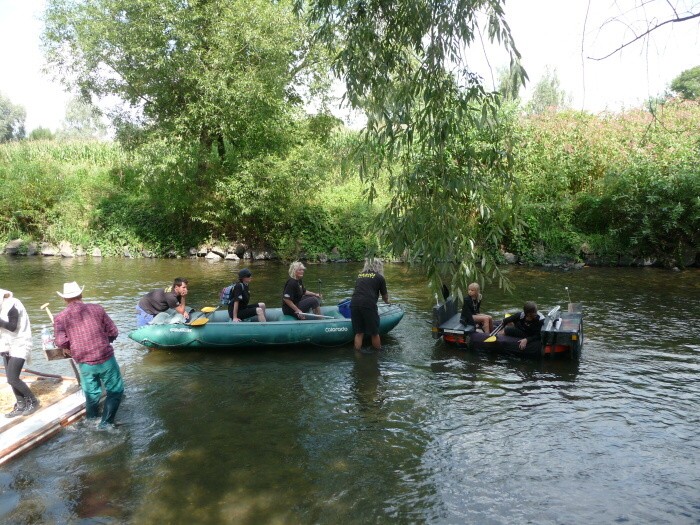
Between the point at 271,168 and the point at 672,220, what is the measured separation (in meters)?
13.6

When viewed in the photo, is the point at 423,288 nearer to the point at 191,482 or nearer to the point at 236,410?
the point at 236,410

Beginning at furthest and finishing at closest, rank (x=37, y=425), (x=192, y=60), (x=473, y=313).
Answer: (x=192, y=60), (x=473, y=313), (x=37, y=425)

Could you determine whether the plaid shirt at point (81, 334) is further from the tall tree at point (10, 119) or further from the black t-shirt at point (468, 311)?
the tall tree at point (10, 119)

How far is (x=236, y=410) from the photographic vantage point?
7.39 m

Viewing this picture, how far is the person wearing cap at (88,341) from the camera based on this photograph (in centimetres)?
626

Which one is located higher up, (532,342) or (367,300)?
(367,300)

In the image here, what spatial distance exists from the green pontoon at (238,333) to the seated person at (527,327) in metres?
2.78

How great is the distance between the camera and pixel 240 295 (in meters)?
10.2

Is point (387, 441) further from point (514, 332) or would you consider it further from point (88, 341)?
point (514, 332)

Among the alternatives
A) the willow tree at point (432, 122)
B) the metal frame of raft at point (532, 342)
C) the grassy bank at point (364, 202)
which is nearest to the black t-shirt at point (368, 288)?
the metal frame of raft at point (532, 342)

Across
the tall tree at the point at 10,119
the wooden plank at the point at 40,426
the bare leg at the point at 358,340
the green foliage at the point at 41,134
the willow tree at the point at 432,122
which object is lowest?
the wooden plank at the point at 40,426

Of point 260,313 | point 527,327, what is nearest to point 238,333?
point 260,313

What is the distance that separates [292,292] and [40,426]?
15.7 ft

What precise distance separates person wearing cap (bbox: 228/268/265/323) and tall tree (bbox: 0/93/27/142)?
61.5m
